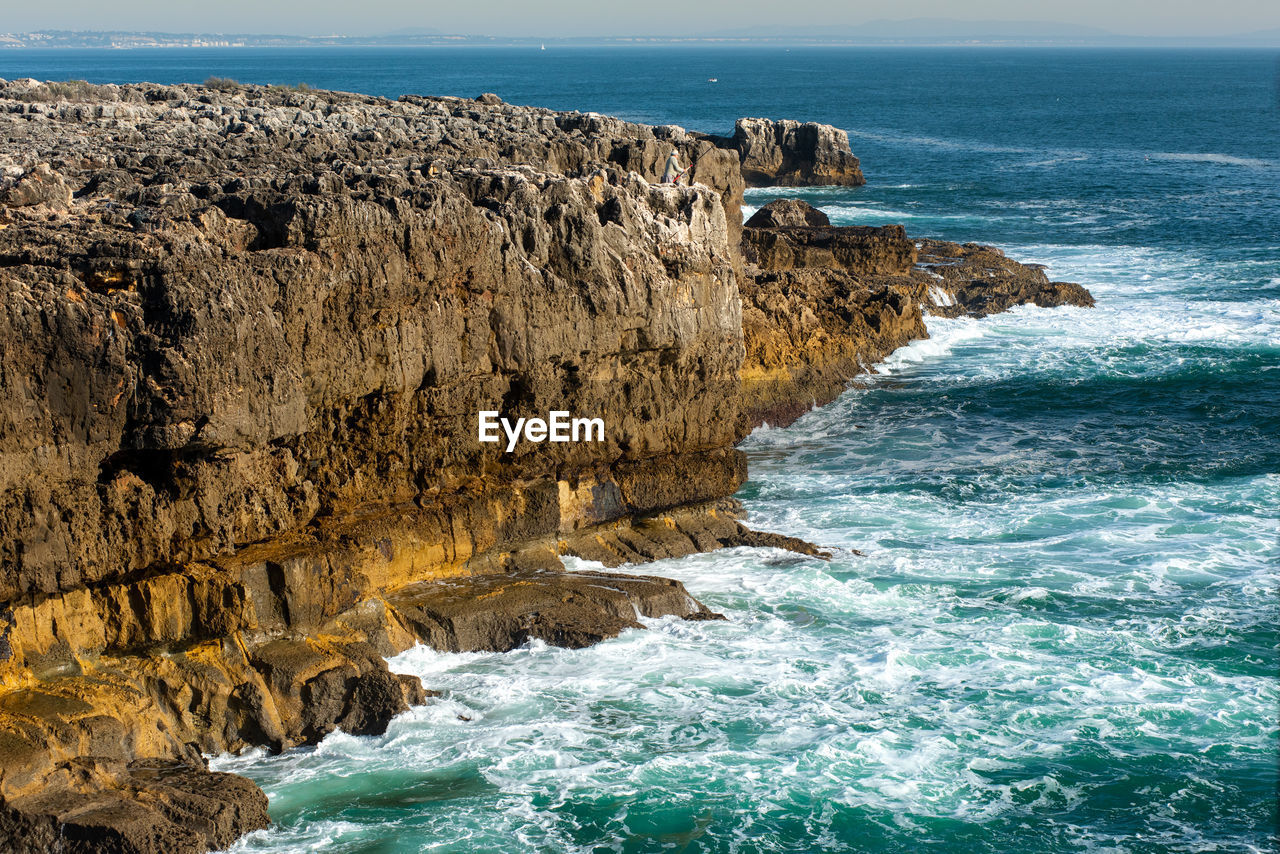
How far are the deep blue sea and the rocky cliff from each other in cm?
116

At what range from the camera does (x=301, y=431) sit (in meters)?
19.8

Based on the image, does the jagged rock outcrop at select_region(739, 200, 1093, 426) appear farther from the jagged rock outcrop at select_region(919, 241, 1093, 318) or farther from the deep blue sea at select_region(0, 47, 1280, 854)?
→ the deep blue sea at select_region(0, 47, 1280, 854)

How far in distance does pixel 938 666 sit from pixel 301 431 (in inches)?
435

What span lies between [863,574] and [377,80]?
18563 cm

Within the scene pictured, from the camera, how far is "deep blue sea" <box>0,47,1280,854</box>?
1694 cm

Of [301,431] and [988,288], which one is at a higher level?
[301,431]

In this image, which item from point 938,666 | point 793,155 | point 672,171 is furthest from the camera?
point 793,155

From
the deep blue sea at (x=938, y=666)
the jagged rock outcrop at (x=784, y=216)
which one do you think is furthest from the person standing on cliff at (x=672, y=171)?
the jagged rock outcrop at (x=784, y=216)

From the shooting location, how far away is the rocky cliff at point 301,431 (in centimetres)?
1694

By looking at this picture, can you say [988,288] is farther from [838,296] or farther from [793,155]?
[793,155]

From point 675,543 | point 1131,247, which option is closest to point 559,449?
point 675,543

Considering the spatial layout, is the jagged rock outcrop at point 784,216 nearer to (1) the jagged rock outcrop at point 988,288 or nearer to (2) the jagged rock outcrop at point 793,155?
(1) the jagged rock outcrop at point 988,288

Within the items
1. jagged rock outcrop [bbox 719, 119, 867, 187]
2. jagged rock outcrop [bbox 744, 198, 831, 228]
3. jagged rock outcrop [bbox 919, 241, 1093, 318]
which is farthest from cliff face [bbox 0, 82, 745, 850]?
jagged rock outcrop [bbox 719, 119, 867, 187]

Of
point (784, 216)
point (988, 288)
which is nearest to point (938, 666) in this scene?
point (988, 288)
